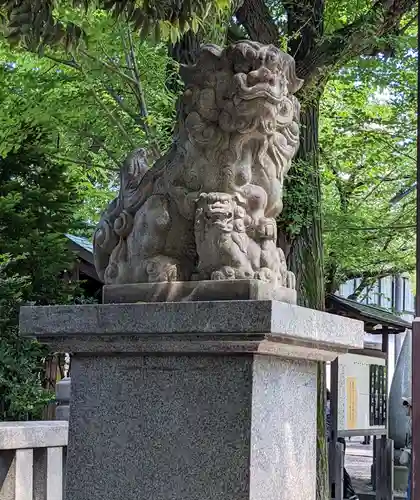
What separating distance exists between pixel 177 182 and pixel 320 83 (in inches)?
200

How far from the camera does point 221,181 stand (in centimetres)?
350

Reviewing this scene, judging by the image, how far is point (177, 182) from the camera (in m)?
3.61

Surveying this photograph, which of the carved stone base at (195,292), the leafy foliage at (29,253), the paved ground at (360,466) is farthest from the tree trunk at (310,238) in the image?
the paved ground at (360,466)

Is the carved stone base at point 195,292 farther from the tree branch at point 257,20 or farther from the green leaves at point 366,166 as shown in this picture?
the green leaves at point 366,166

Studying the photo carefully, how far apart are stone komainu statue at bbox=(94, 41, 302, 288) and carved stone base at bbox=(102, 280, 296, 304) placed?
59 millimetres

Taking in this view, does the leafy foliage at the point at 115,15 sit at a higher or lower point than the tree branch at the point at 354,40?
lower

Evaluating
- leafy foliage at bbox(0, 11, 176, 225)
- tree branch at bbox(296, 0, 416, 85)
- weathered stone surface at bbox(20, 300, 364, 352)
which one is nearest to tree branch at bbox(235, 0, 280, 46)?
tree branch at bbox(296, 0, 416, 85)

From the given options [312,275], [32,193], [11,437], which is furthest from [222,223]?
[32,193]

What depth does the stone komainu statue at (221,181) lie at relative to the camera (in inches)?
135

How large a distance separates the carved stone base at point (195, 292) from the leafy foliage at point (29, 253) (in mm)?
8035

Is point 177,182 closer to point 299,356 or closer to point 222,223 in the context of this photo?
point 222,223

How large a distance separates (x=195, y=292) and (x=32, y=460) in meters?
2.45

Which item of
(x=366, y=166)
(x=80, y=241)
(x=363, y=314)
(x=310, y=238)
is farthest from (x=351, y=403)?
(x=366, y=166)

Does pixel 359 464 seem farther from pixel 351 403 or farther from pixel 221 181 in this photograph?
pixel 221 181
